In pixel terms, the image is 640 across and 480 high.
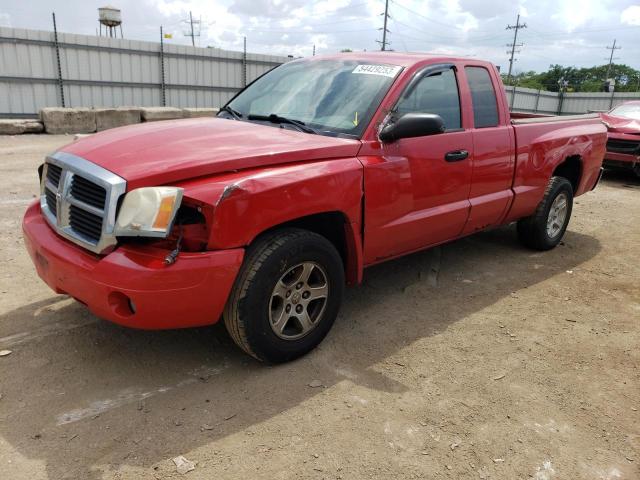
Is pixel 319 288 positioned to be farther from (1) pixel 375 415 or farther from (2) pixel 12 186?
(2) pixel 12 186

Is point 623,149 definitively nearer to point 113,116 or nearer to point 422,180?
point 422,180

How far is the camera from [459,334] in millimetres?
3748

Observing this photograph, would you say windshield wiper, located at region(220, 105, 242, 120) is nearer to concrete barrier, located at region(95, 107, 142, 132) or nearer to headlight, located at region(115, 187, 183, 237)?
headlight, located at region(115, 187, 183, 237)

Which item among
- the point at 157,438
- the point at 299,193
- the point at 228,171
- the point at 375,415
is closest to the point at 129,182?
the point at 228,171

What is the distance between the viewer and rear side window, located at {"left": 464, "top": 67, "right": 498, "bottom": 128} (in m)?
4.34

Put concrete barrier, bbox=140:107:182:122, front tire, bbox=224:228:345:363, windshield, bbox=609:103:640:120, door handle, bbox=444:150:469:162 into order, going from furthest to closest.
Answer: concrete barrier, bbox=140:107:182:122 → windshield, bbox=609:103:640:120 → door handle, bbox=444:150:469:162 → front tire, bbox=224:228:345:363

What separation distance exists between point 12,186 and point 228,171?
18.1 ft

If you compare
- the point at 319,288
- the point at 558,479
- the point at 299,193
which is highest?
the point at 299,193

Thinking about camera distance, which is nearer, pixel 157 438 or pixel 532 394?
pixel 157 438

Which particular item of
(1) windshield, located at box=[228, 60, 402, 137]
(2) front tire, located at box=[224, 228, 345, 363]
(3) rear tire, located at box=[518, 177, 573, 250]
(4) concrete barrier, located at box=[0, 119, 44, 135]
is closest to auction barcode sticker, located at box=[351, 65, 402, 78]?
(1) windshield, located at box=[228, 60, 402, 137]

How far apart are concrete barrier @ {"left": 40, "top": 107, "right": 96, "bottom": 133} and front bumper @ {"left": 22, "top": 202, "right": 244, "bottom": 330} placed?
11358 mm

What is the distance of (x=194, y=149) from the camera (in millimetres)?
2949

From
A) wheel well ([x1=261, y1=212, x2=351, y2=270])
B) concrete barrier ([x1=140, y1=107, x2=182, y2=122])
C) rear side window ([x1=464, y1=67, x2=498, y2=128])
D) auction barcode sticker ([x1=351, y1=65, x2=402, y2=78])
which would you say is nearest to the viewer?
wheel well ([x1=261, y1=212, x2=351, y2=270])

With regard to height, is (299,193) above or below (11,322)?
above
